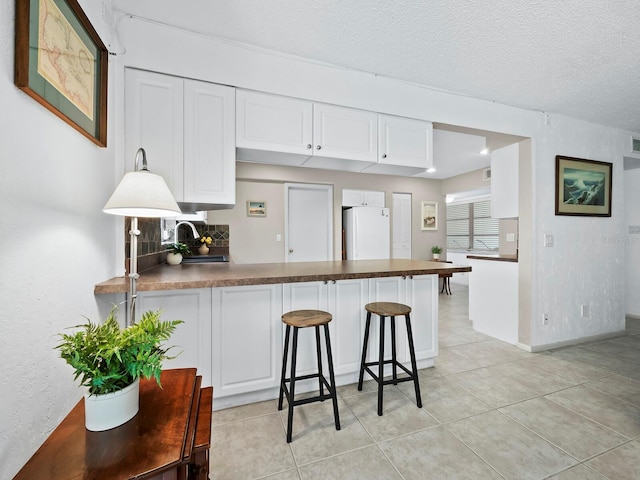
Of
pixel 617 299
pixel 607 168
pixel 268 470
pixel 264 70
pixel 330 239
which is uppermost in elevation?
pixel 264 70

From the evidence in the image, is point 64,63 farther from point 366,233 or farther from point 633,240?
point 633,240

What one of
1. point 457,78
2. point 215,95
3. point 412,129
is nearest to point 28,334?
point 215,95

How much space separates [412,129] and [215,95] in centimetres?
163

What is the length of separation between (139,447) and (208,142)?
5.71 feet

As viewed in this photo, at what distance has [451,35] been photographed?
1.87 meters

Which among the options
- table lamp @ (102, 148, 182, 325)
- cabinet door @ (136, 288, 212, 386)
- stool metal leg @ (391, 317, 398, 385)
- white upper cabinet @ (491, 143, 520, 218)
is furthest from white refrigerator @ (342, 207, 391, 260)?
table lamp @ (102, 148, 182, 325)

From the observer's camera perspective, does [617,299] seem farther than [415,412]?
Yes

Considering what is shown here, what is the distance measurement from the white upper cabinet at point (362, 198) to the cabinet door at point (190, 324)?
3609 mm

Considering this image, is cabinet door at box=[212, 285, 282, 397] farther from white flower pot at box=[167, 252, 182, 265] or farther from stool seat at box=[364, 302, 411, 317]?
white flower pot at box=[167, 252, 182, 265]

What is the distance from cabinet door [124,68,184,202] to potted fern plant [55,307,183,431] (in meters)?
1.29

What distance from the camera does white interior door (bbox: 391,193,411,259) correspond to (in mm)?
5629

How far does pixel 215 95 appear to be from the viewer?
195 centimetres

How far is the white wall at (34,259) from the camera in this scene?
0.77 metres

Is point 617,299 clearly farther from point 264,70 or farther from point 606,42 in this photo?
point 264,70
